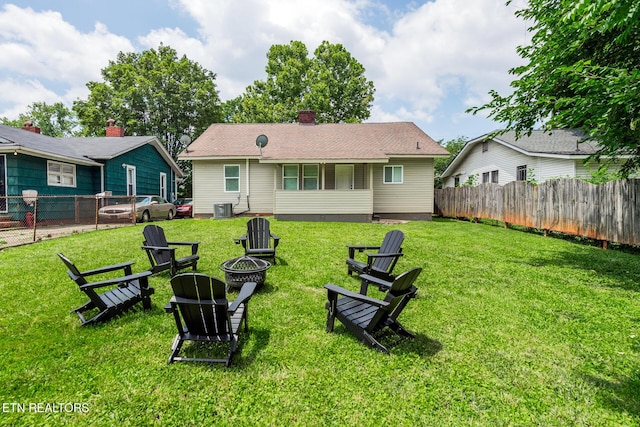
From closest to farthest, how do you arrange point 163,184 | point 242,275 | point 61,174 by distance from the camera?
point 242,275 → point 61,174 → point 163,184

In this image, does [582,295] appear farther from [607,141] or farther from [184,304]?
[184,304]

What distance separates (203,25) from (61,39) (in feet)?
24.5

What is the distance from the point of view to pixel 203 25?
47.0 feet

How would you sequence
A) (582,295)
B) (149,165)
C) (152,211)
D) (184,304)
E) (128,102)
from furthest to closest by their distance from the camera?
(128,102), (149,165), (152,211), (582,295), (184,304)

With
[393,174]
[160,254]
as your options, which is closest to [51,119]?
[393,174]

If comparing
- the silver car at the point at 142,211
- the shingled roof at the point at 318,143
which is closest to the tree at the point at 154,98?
the shingled roof at the point at 318,143

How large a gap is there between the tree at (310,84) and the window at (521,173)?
1752 centimetres

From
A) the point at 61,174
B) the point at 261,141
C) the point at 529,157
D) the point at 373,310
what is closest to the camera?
the point at 373,310

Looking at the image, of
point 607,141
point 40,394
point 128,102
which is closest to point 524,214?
point 607,141

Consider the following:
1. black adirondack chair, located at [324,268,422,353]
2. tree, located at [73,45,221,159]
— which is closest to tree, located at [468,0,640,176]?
black adirondack chair, located at [324,268,422,353]

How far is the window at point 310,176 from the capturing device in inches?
596

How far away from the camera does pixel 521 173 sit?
54.3 ft

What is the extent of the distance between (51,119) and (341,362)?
6645 centimetres

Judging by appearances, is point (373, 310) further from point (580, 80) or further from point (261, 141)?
point (261, 141)
